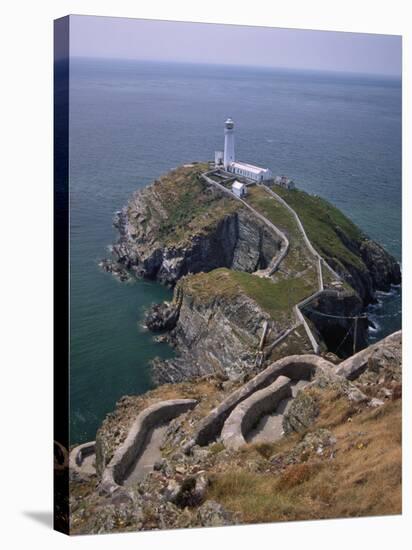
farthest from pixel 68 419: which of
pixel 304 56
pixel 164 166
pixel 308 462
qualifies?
pixel 304 56

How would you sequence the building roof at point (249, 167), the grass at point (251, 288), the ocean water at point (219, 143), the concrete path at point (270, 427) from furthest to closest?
1. the grass at point (251, 288)
2. the building roof at point (249, 167)
3. the ocean water at point (219, 143)
4. the concrete path at point (270, 427)

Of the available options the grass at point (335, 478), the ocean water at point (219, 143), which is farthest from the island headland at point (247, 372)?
the ocean water at point (219, 143)

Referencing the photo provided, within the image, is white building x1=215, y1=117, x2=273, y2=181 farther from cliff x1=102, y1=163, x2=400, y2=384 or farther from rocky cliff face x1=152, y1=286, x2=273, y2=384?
rocky cliff face x1=152, y1=286, x2=273, y2=384

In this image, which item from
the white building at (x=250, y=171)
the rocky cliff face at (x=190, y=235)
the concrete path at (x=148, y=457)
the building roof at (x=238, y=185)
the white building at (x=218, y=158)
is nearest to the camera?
the concrete path at (x=148, y=457)

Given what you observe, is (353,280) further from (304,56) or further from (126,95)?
(126,95)

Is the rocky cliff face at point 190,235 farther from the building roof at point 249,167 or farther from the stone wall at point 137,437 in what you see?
the stone wall at point 137,437

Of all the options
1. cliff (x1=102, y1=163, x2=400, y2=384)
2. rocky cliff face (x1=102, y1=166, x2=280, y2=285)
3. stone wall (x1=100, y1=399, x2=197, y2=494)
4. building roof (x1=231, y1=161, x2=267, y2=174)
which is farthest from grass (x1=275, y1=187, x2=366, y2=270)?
stone wall (x1=100, y1=399, x2=197, y2=494)

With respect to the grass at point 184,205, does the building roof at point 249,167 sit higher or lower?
higher
